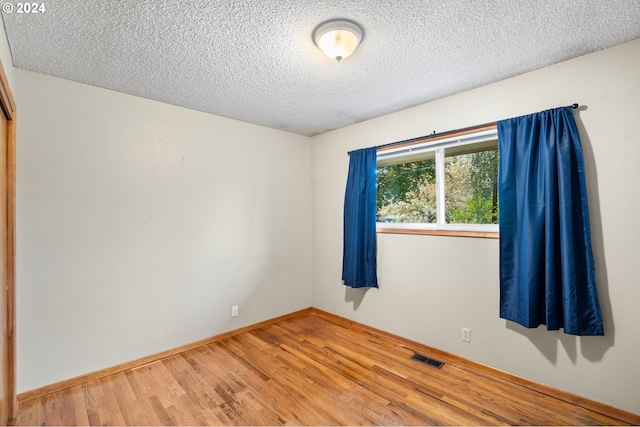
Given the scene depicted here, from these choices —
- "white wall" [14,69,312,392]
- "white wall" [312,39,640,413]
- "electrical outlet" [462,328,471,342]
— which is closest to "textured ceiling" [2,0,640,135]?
"white wall" [312,39,640,413]

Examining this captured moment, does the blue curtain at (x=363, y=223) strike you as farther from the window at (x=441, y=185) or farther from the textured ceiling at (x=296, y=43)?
the textured ceiling at (x=296, y=43)

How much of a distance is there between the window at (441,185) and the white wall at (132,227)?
1.35m

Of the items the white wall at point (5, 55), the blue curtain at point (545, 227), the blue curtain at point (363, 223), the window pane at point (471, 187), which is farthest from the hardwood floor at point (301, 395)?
the white wall at point (5, 55)

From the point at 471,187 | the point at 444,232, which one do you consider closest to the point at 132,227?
the point at 444,232

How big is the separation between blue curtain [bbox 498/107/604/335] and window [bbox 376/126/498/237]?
0.69ft

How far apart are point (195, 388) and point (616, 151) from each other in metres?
3.36

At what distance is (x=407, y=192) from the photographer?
3143 millimetres

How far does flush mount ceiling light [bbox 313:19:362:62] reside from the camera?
164cm

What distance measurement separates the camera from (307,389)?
224 cm

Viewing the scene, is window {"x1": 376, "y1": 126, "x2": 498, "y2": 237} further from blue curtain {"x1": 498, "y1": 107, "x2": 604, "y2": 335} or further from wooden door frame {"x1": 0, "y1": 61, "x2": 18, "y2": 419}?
wooden door frame {"x1": 0, "y1": 61, "x2": 18, "y2": 419}

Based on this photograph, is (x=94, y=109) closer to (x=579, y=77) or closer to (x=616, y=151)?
(x=579, y=77)

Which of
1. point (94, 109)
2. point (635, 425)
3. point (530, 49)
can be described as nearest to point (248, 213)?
point (94, 109)

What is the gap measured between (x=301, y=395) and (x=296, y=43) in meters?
2.40

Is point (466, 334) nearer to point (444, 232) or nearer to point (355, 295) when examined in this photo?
point (444, 232)
